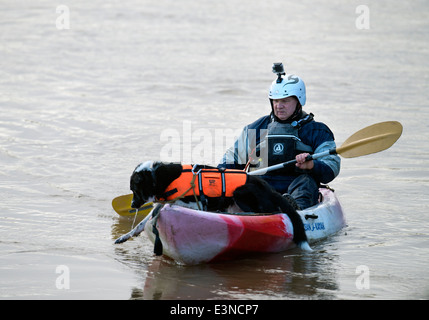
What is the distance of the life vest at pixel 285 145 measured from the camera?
605 centimetres

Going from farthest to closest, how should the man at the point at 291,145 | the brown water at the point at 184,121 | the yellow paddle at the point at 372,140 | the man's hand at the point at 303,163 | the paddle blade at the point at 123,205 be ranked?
1. the paddle blade at the point at 123,205
2. the yellow paddle at the point at 372,140
3. the man at the point at 291,145
4. the man's hand at the point at 303,163
5. the brown water at the point at 184,121

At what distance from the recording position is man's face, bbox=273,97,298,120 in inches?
242

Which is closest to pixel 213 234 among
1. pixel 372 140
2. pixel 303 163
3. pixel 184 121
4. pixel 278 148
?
pixel 303 163

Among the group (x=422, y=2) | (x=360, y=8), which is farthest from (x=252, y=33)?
(x=422, y=2)

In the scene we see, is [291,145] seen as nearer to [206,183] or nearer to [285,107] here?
[285,107]

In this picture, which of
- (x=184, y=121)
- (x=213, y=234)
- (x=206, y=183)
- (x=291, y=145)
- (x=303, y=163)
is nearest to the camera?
(x=213, y=234)

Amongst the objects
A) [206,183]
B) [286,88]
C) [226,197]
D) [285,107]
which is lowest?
[226,197]

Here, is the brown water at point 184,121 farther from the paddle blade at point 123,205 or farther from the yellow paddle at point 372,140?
the yellow paddle at point 372,140

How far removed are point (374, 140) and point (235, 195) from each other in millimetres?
1622

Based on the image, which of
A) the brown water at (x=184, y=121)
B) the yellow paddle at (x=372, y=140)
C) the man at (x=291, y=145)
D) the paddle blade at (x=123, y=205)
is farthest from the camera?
the paddle blade at (x=123, y=205)

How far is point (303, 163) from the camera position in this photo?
5.82 meters

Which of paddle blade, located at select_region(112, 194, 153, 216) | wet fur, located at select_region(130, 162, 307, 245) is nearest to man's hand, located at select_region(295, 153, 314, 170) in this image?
wet fur, located at select_region(130, 162, 307, 245)

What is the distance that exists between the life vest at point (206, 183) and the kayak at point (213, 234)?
173mm

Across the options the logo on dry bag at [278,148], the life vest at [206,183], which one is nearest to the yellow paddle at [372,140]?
the logo on dry bag at [278,148]
